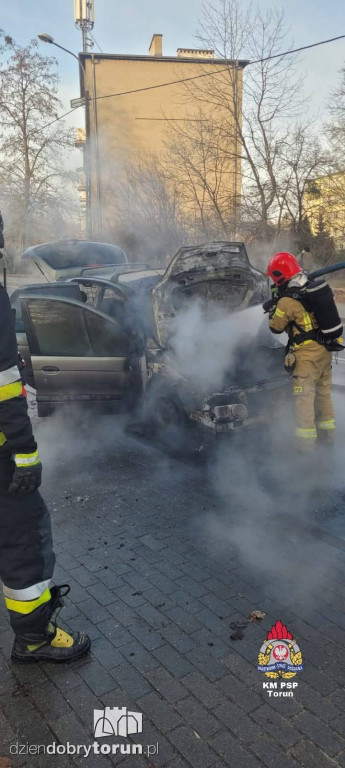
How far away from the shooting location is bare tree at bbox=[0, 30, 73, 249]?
12.6m

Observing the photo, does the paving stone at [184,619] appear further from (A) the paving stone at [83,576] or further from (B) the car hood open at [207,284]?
(B) the car hood open at [207,284]

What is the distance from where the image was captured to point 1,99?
38.6 ft

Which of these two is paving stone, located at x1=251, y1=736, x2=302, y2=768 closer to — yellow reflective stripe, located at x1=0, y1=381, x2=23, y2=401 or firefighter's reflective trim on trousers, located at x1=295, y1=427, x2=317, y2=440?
yellow reflective stripe, located at x1=0, y1=381, x2=23, y2=401

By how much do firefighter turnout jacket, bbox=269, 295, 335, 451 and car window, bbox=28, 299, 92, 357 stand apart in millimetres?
2099

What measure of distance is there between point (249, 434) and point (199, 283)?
1691mm

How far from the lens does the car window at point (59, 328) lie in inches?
224

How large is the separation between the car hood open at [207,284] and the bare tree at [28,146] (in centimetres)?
734

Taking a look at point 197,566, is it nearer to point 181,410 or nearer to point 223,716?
point 223,716

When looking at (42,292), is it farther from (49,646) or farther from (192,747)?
(192,747)

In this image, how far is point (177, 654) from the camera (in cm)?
272

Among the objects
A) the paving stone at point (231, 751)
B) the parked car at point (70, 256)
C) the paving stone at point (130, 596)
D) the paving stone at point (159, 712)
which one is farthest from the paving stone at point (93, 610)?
the parked car at point (70, 256)

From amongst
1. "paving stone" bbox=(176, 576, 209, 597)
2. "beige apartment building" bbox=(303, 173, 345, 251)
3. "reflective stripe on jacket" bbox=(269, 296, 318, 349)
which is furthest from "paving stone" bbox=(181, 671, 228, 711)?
"beige apartment building" bbox=(303, 173, 345, 251)

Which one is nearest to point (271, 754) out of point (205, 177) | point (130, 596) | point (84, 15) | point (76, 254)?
point (130, 596)

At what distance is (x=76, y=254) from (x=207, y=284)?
6.20m
